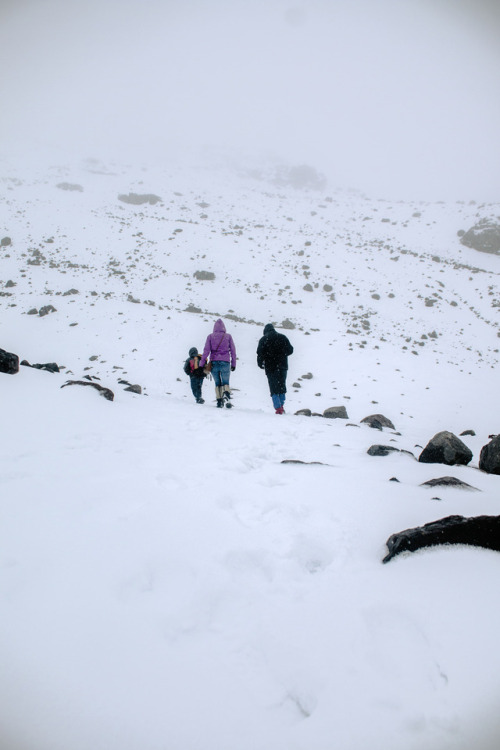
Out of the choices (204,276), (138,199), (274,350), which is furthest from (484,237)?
(138,199)

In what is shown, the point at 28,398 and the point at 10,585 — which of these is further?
the point at 28,398

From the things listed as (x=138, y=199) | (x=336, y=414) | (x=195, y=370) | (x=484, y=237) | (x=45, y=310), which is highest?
(x=138, y=199)

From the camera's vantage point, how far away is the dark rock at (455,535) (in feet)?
8.07

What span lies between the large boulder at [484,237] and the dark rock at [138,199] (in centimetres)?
2964

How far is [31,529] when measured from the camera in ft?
8.18

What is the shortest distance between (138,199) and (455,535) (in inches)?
1575

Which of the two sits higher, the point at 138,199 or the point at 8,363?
the point at 138,199

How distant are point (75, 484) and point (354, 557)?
260cm

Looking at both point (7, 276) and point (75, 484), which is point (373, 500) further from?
point (7, 276)

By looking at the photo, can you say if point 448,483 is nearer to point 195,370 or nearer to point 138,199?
point 195,370

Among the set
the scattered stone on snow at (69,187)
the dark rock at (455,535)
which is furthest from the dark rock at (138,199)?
the dark rock at (455,535)

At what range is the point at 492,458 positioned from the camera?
5051 millimetres

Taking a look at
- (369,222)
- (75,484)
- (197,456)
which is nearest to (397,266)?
(369,222)

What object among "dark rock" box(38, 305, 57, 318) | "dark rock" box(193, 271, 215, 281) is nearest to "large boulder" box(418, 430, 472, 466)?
"dark rock" box(38, 305, 57, 318)
